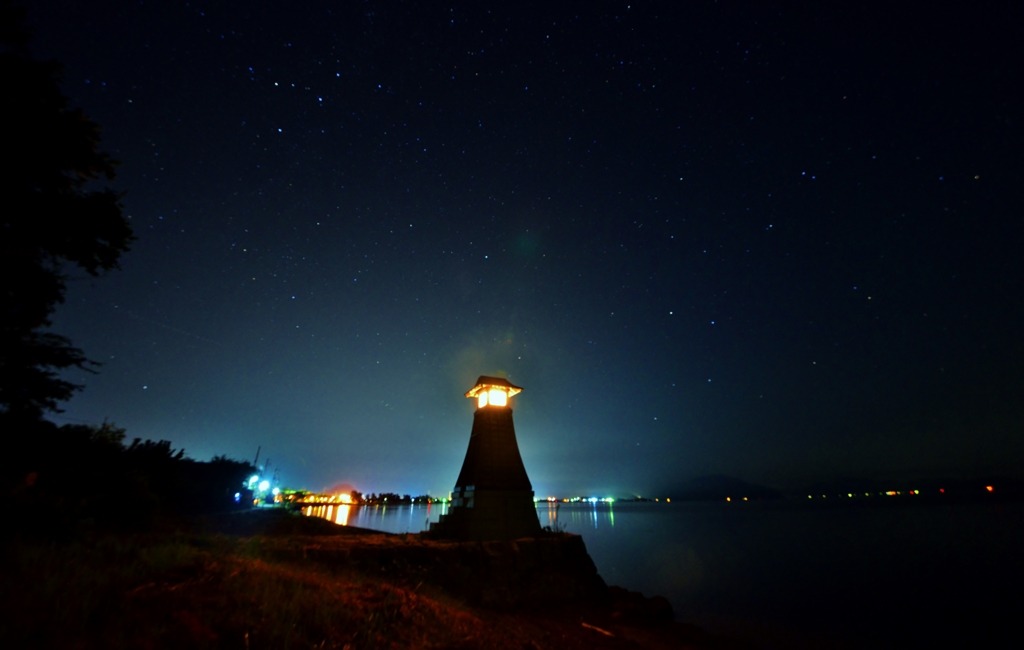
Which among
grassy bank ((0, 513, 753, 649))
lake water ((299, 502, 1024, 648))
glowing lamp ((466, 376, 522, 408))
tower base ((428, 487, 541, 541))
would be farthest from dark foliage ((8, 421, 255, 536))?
lake water ((299, 502, 1024, 648))

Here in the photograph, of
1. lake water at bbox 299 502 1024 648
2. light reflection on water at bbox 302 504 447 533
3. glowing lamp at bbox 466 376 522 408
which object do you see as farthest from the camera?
light reflection on water at bbox 302 504 447 533

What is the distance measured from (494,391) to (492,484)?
4.94m

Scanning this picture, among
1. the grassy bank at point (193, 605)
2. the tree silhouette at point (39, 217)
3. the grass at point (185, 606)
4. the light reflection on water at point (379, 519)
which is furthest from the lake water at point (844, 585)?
the tree silhouette at point (39, 217)

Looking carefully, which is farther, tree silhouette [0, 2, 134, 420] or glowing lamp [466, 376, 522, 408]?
glowing lamp [466, 376, 522, 408]

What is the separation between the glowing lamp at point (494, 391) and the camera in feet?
75.6

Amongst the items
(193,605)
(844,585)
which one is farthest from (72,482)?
(844,585)

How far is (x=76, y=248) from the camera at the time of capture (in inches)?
376

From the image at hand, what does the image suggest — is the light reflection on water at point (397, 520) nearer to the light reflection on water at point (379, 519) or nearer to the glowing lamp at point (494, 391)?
the light reflection on water at point (379, 519)

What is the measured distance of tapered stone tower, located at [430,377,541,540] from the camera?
773 inches

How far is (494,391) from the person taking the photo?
2320cm

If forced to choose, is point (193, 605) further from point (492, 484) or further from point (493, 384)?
point (493, 384)

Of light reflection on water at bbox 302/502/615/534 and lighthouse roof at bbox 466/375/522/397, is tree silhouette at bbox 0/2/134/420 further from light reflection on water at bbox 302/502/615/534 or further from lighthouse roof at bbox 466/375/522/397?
light reflection on water at bbox 302/502/615/534

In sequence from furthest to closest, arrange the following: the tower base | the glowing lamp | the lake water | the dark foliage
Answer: the glowing lamp, the lake water, the tower base, the dark foliage

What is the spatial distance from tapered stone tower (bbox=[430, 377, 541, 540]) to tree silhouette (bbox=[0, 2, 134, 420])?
49.4 ft
